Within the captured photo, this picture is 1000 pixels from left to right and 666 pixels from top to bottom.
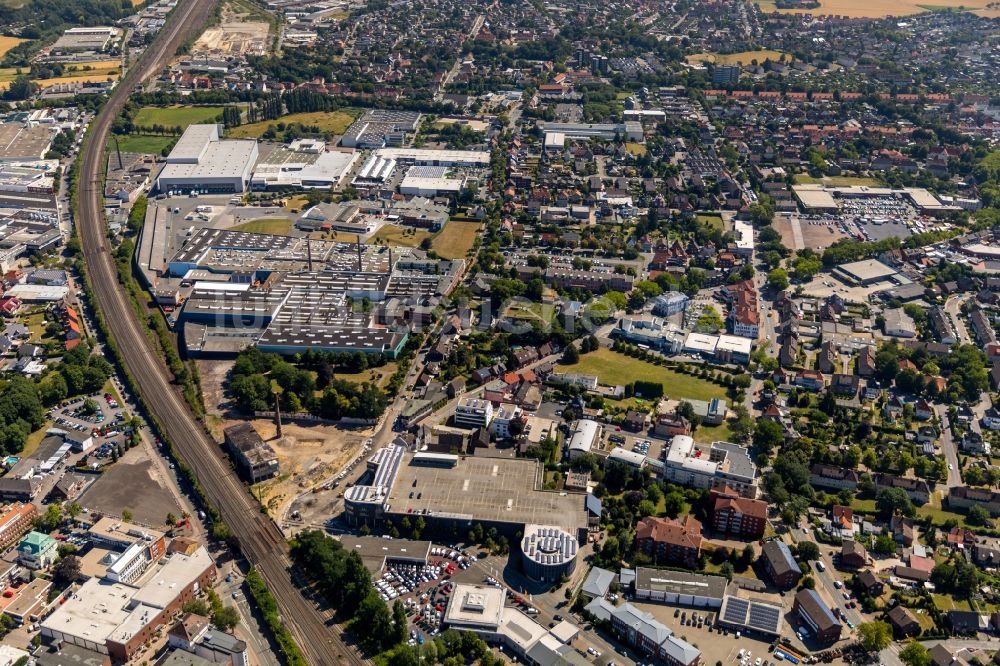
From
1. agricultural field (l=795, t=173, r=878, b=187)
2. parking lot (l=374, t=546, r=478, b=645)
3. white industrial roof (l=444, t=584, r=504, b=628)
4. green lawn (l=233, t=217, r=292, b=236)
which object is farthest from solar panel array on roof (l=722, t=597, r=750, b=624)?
agricultural field (l=795, t=173, r=878, b=187)

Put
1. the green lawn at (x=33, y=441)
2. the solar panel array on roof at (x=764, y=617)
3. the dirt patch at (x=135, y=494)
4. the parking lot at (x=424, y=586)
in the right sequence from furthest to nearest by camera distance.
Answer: the green lawn at (x=33, y=441)
the dirt patch at (x=135, y=494)
the parking lot at (x=424, y=586)
the solar panel array on roof at (x=764, y=617)

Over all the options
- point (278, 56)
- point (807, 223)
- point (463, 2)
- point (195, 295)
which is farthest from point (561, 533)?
point (463, 2)

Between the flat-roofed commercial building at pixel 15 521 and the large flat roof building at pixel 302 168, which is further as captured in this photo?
the large flat roof building at pixel 302 168

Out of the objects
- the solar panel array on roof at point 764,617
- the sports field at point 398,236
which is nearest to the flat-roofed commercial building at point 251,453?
the solar panel array on roof at point 764,617

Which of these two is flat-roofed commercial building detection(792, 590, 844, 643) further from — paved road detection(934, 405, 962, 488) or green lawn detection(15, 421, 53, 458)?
green lawn detection(15, 421, 53, 458)

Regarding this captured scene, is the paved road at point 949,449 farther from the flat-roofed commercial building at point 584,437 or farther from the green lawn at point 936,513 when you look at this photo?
the flat-roofed commercial building at point 584,437

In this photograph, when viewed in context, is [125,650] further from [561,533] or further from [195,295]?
[195,295]
